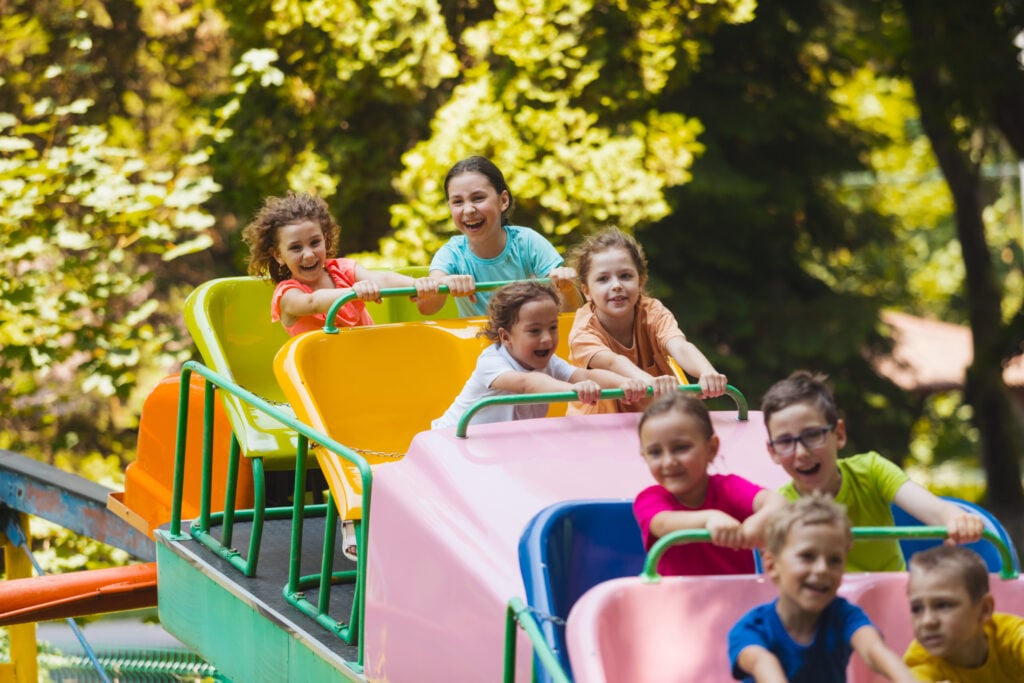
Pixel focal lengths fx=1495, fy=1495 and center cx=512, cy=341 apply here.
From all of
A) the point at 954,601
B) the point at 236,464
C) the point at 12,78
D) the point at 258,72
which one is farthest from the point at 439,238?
the point at 954,601

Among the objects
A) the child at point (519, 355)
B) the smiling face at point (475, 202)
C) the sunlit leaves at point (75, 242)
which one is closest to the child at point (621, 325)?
the child at point (519, 355)

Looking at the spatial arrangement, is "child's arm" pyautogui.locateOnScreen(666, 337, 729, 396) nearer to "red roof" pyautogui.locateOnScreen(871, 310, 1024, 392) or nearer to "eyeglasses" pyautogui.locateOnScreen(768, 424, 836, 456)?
"eyeglasses" pyautogui.locateOnScreen(768, 424, 836, 456)

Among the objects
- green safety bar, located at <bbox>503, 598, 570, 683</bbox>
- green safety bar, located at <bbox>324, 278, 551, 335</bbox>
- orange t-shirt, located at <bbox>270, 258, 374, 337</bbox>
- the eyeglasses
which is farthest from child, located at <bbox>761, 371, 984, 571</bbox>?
orange t-shirt, located at <bbox>270, 258, 374, 337</bbox>

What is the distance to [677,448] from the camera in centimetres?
305

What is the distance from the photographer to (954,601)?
269 centimetres

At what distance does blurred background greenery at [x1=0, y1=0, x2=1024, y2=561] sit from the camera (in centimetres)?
806

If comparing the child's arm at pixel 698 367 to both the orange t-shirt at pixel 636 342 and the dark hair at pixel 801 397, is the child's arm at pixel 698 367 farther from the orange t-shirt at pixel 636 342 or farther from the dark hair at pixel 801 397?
the dark hair at pixel 801 397

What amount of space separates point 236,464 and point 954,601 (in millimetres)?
2764

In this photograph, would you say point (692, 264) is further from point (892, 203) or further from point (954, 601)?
point (892, 203)

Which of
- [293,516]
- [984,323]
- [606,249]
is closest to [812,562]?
[606,249]

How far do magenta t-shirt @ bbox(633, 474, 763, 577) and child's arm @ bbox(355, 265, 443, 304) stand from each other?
161cm

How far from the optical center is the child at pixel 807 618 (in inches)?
101

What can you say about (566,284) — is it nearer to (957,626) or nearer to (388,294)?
(388,294)

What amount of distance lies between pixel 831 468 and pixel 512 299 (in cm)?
121
